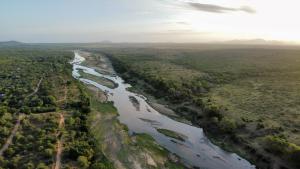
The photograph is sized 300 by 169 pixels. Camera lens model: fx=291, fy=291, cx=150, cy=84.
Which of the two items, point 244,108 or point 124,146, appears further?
point 244,108

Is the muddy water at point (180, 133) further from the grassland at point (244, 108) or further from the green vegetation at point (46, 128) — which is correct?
the green vegetation at point (46, 128)

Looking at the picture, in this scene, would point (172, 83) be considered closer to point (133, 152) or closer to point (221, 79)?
point (221, 79)

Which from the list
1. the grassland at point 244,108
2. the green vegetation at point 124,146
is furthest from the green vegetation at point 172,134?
the grassland at point 244,108

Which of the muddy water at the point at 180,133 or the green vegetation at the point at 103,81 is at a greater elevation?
the green vegetation at the point at 103,81

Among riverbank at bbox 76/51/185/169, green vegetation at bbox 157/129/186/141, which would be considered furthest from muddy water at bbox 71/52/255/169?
riverbank at bbox 76/51/185/169

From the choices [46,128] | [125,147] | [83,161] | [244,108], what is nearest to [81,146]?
[83,161]

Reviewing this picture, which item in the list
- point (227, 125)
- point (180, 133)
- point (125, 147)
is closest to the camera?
point (125, 147)

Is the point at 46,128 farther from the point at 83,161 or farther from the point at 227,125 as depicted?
the point at 227,125

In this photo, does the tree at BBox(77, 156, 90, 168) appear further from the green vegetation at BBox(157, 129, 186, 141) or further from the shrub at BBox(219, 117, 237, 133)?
the shrub at BBox(219, 117, 237, 133)

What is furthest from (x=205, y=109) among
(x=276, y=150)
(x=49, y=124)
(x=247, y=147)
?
(x=49, y=124)
